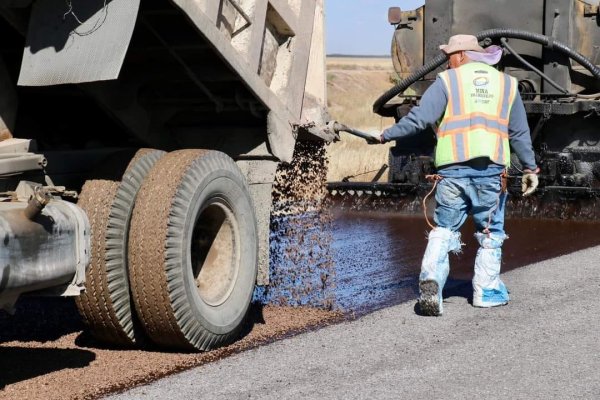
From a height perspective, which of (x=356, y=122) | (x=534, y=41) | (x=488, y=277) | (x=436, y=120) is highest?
(x=356, y=122)

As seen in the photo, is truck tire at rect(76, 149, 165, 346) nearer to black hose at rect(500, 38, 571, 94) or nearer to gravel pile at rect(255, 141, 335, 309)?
gravel pile at rect(255, 141, 335, 309)

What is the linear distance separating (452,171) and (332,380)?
2.11 metres

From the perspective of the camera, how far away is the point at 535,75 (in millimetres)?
11961

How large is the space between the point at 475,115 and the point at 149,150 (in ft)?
6.39

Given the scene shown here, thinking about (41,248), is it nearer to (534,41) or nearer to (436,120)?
(436,120)

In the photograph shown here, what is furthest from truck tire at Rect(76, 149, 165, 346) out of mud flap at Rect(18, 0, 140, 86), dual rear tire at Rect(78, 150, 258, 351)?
mud flap at Rect(18, 0, 140, 86)

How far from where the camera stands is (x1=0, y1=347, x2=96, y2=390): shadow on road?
5055 millimetres

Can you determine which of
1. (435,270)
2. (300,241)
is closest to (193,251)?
(435,270)

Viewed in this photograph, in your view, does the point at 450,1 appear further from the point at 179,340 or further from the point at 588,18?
the point at 179,340

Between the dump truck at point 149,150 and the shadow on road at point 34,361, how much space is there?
0.55 ft

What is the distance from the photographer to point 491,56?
6.68m

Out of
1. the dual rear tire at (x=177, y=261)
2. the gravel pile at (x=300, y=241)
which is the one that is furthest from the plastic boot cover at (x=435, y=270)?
the dual rear tire at (x=177, y=261)

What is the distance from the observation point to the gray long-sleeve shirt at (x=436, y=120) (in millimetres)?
6531

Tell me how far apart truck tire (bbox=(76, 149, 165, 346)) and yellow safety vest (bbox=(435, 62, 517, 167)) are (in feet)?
6.76
